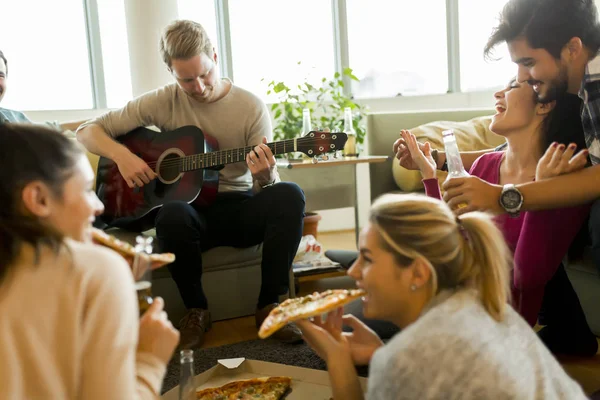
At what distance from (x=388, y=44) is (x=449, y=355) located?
4.94 m

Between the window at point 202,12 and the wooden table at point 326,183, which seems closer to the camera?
the wooden table at point 326,183

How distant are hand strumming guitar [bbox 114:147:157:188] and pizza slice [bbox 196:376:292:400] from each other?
1.23 metres

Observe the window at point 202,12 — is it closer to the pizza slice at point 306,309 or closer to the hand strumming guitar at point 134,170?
the hand strumming guitar at point 134,170

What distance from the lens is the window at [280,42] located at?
5.28 meters

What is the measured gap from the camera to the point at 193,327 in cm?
246

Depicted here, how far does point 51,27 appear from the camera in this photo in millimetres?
4793

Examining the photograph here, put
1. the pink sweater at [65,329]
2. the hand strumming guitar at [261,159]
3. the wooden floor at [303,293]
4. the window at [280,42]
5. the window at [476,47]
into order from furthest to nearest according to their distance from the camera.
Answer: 1. the window at [476,47]
2. the window at [280,42]
3. the hand strumming guitar at [261,159]
4. the wooden floor at [303,293]
5. the pink sweater at [65,329]

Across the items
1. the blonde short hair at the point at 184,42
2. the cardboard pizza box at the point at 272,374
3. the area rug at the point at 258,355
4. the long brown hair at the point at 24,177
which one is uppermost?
the blonde short hair at the point at 184,42

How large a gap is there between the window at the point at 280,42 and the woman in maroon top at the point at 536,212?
3.28 m

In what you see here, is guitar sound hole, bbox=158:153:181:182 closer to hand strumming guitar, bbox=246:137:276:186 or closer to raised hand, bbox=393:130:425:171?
hand strumming guitar, bbox=246:137:276:186

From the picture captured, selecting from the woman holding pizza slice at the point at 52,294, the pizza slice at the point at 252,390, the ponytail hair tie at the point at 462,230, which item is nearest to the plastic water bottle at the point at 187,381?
the pizza slice at the point at 252,390

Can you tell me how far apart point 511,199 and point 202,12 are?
394cm

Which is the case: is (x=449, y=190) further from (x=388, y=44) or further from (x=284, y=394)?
(x=388, y=44)

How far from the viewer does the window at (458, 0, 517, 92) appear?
19.1 feet
